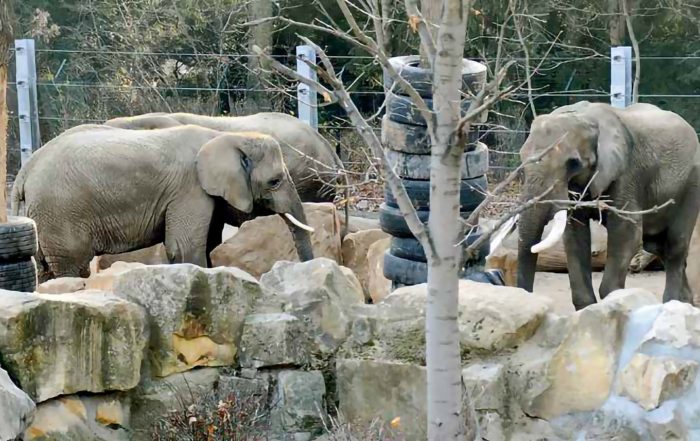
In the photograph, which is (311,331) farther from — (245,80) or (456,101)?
(245,80)

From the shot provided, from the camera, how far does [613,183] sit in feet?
25.5

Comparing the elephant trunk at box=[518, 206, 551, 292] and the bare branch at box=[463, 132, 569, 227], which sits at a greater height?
the bare branch at box=[463, 132, 569, 227]

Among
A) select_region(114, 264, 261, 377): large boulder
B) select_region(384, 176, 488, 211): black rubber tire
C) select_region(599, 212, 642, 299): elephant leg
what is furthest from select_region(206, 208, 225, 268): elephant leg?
select_region(114, 264, 261, 377): large boulder

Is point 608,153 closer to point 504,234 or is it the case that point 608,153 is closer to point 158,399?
point 504,234

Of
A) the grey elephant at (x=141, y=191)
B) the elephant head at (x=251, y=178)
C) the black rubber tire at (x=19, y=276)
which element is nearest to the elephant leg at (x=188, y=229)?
the grey elephant at (x=141, y=191)

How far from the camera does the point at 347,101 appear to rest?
3.60 meters

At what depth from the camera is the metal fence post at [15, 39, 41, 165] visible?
13.2 metres

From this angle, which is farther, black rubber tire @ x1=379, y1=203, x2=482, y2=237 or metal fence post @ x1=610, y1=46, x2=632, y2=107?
metal fence post @ x1=610, y1=46, x2=632, y2=107

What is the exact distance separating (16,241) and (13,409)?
1.80 m

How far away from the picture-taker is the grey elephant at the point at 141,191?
343 inches

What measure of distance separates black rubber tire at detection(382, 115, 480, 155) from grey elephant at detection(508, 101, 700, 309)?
1351 mm

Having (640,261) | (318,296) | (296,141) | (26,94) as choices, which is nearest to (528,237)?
(640,261)

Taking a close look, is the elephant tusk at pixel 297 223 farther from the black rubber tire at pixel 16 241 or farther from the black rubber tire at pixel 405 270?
the black rubber tire at pixel 16 241

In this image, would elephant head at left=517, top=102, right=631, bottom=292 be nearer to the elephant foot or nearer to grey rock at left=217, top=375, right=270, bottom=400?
the elephant foot
